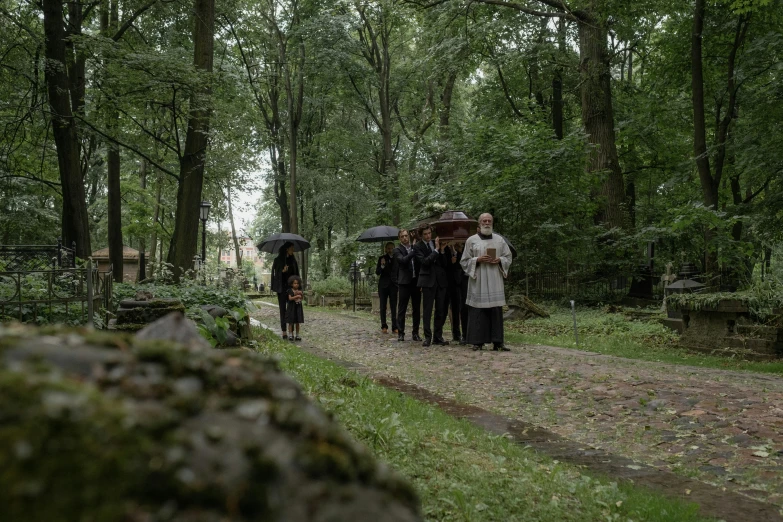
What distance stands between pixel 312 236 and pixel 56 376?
36.9 m

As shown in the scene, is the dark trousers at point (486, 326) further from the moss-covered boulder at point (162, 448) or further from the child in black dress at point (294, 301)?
the moss-covered boulder at point (162, 448)

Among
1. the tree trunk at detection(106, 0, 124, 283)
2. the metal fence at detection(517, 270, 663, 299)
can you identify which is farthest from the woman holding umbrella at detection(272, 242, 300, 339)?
the metal fence at detection(517, 270, 663, 299)

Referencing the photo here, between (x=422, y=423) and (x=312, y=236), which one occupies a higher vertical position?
(x=312, y=236)

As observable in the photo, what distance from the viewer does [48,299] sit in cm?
635

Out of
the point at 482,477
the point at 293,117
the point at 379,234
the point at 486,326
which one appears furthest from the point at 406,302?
the point at 293,117

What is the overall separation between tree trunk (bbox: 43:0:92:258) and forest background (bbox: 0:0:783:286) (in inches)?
1.7

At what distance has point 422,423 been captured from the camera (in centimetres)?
532

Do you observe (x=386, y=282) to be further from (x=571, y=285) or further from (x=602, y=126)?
(x=602, y=126)

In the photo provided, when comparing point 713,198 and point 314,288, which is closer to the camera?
point 713,198

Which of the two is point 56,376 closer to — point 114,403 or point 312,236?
point 114,403

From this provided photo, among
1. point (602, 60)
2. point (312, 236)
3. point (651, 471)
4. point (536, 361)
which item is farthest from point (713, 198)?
point (312, 236)

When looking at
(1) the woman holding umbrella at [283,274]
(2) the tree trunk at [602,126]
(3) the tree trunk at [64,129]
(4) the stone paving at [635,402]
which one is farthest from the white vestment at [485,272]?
(2) the tree trunk at [602,126]

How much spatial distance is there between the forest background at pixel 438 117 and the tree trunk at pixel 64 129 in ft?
0.14

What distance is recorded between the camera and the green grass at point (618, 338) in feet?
31.9
